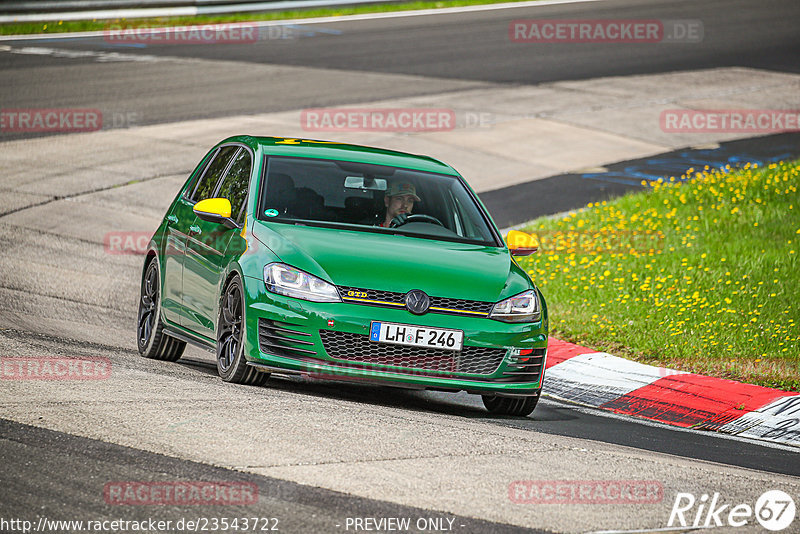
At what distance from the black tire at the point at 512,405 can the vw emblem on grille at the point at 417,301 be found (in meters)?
1.09

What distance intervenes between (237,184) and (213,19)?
23.1m

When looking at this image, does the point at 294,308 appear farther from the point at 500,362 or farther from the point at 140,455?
the point at 140,455

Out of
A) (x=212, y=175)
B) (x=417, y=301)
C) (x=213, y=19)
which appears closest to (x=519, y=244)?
(x=417, y=301)

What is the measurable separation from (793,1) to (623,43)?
32.2 feet

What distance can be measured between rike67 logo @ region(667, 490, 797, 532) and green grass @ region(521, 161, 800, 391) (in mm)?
3662

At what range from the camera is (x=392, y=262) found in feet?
24.9

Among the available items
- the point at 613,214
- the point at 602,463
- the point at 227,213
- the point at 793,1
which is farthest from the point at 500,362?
the point at 793,1

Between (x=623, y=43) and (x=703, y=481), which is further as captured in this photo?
(x=623, y=43)

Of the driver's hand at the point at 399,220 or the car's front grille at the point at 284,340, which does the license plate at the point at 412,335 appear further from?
the driver's hand at the point at 399,220

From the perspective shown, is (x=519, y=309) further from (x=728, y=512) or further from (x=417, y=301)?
(x=728, y=512)

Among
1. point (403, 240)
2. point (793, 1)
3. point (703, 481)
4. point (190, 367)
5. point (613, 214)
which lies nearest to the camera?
point (703, 481)

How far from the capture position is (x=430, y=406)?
8297 mm

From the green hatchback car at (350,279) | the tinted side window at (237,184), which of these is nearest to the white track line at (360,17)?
the tinted side window at (237,184)

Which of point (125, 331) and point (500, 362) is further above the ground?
point (500, 362)
